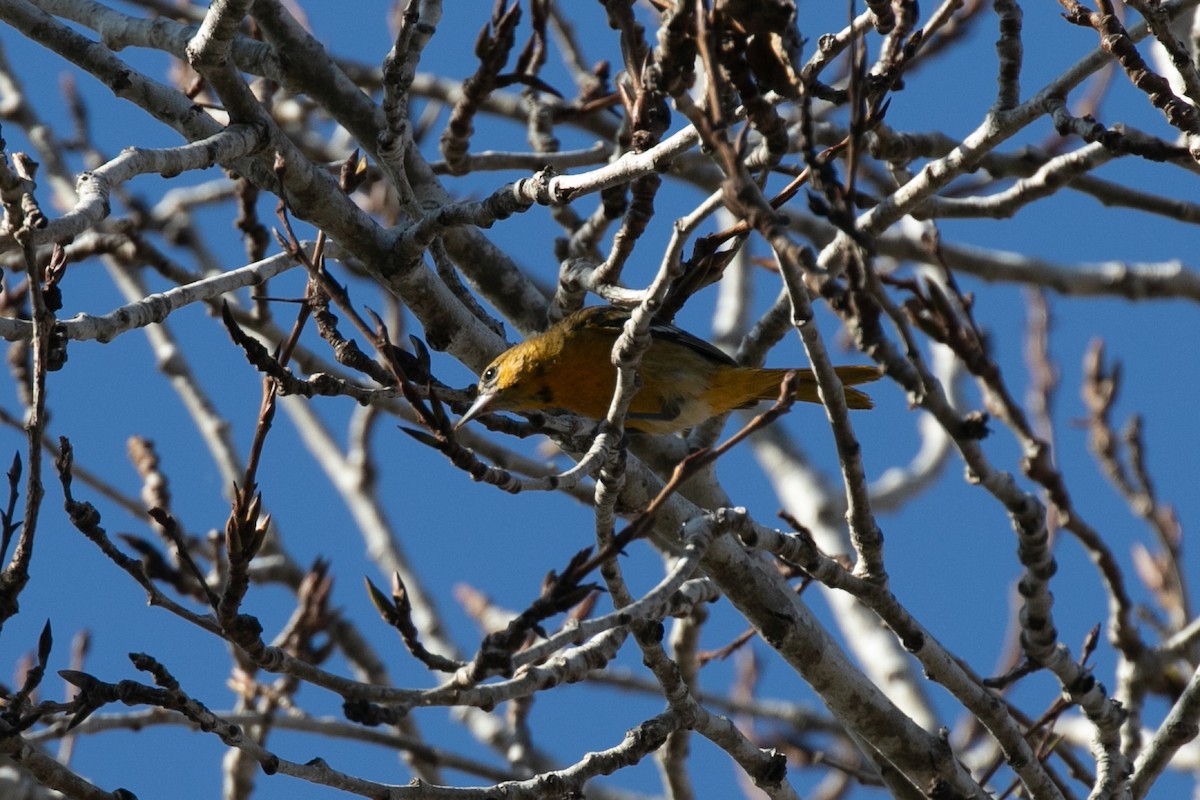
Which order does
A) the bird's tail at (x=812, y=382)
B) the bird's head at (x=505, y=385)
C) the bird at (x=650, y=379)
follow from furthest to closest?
the bird's tail at (x=812, y=382) → the bird at (x=650, y=379) → the bird's head at (x=505, y=385)

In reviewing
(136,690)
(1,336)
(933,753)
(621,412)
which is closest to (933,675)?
(933,753)

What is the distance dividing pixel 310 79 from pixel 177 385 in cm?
292

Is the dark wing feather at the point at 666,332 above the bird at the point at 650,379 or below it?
above

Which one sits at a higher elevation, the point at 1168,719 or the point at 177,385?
the point at 177,385

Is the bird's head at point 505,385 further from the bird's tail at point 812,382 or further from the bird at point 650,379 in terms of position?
the bird's tail at point 812,382

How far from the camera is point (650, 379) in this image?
197 inches

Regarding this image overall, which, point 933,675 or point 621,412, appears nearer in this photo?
point 621,412

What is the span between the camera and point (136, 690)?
102 inches

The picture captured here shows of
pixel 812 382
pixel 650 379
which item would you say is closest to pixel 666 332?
pixel 650 379

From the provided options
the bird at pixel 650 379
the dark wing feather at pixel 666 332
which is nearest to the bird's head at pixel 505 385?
the bird at pixel 650 379

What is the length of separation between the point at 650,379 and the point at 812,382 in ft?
2.06

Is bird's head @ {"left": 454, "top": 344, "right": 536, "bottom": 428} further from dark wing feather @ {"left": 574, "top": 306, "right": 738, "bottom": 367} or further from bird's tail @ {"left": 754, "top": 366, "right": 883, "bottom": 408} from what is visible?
bird's tail @ {"left": 754, "top": 366, "right": 883, "bottom": 408}

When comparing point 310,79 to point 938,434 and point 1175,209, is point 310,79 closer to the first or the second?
point 1175,209

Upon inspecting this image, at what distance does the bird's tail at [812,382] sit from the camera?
486 cm
